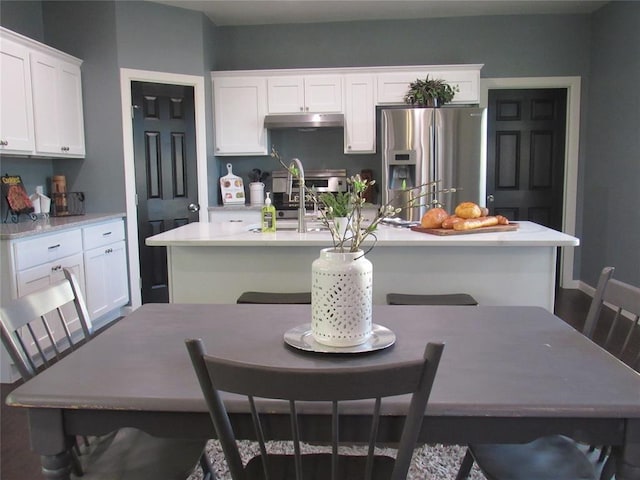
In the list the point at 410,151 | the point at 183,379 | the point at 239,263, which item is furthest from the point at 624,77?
the point at 183,379

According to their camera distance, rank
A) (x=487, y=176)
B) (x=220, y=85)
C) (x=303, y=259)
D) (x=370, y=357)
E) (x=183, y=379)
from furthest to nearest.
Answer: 1. (x=487, y=176)
2. (x=220, y=85)
3. (x=303, y=259)
4. (x=370, y=357)
5. (x=183, y=379)

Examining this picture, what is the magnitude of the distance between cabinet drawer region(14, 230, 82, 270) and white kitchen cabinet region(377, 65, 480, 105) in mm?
2929

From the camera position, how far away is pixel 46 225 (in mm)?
3428

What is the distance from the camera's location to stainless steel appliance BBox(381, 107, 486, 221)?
4574 millimetres

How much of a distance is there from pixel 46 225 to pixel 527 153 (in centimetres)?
439

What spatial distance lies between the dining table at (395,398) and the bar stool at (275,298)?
3.41 ft

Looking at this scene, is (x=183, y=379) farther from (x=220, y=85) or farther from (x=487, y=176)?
(x=487, y=176)

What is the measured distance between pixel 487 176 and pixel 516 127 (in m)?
0.56

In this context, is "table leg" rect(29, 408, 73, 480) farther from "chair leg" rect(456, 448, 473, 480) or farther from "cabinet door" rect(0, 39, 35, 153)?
"cabinet door" rect(0, 39, 35, 153)

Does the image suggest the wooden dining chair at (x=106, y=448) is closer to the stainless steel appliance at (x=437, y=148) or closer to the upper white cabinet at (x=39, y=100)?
the upper white cabinet at (x=39, y=100)

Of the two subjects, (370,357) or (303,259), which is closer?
(370,357)

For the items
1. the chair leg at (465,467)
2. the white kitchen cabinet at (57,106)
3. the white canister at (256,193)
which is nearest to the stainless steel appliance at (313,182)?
the white canister at (256,193)

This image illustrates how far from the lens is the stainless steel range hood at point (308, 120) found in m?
4.92

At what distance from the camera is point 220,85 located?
16.4ft
